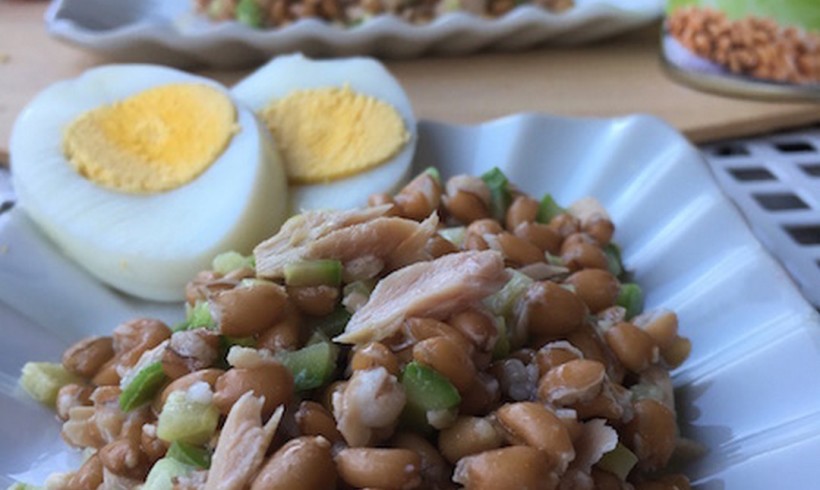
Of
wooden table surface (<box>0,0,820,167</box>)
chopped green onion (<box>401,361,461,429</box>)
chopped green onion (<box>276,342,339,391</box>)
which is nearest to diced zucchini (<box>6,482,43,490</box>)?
chopped green onion (<box>276,342,339,391</box>)

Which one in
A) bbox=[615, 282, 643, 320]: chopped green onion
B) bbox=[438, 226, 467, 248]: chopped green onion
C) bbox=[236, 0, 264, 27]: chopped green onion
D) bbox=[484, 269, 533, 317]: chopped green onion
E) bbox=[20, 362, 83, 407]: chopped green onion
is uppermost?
bbox=[484, 269, 533, 317]: chopped green onion

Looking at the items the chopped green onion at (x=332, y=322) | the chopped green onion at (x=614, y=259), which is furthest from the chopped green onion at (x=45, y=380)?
the chopped green onion at (x=614, y=259)

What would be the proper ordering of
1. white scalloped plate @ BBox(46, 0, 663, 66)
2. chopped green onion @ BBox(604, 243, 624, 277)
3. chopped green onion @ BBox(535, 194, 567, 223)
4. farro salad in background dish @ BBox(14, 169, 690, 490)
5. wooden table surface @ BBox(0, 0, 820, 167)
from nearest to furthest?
farro salad in background dish @ BBox(14, 169, 690, 490) → chopped green onion @ BBox(604, 243, 624, 277) → chopped green onion @ BBox(535, 194, 567, 223) → wooden table surface @ BBox(0, 0, 820, 167) → white scalloped plate @ BBox(46, 0, 663, 66)

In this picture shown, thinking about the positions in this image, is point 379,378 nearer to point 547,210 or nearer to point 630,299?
point 630,299

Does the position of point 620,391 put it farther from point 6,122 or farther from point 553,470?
point 6,122

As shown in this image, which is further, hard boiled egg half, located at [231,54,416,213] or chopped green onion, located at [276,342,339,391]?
hard boiled egg half, located at [231,54,416,213]

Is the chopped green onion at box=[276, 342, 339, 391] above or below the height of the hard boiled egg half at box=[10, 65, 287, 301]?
above

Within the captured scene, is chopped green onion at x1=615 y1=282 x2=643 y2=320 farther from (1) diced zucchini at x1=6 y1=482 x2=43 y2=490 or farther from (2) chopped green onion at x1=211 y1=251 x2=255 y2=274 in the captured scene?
(1) diced zucchini at x1=6 y1=482 x2=43 y2=490

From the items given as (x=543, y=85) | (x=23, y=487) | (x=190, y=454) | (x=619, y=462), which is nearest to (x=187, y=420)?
(x=190, y=454)
